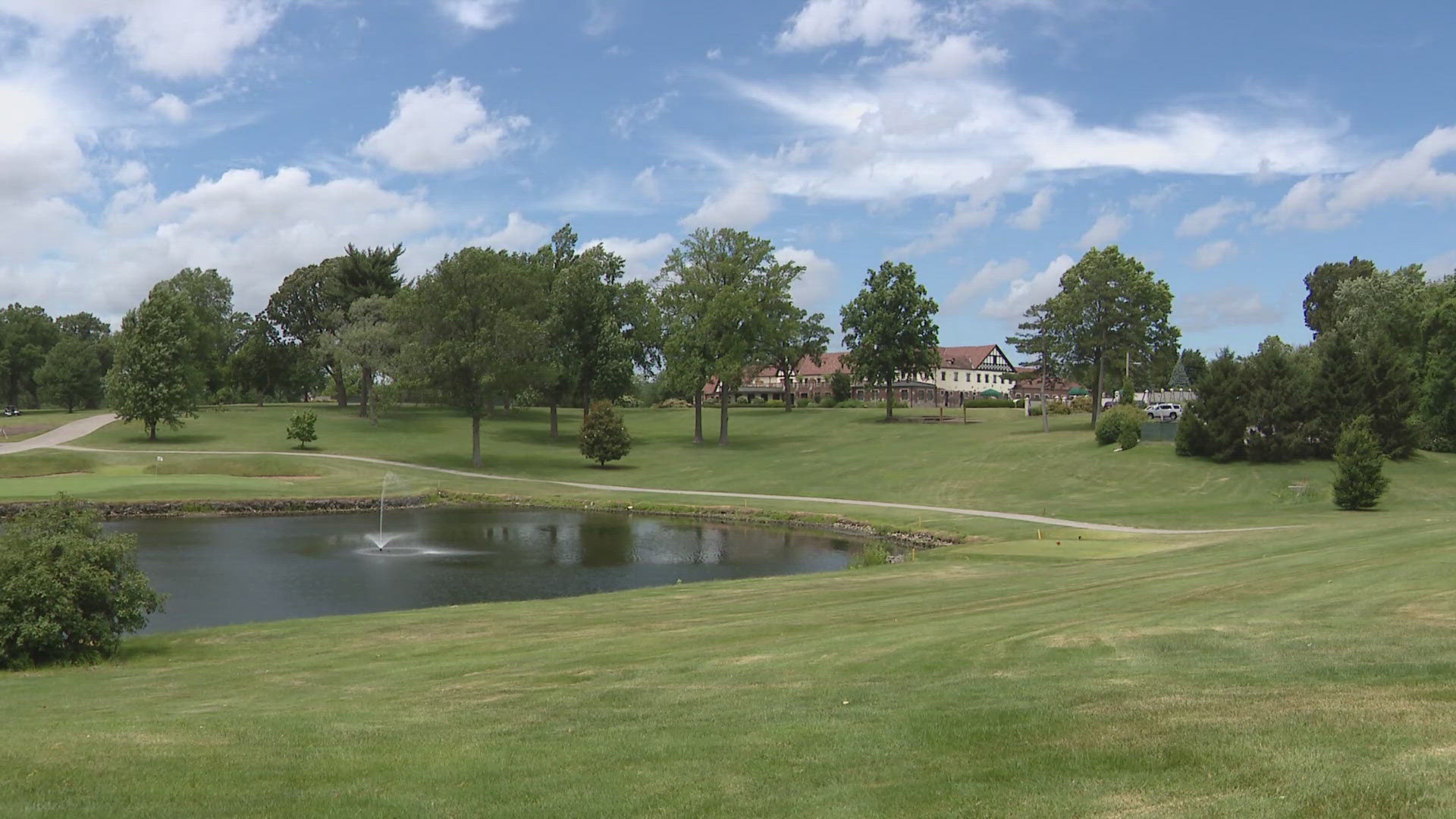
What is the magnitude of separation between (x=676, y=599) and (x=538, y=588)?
22.3ft

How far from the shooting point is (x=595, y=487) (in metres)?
57.2

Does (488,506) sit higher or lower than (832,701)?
lower

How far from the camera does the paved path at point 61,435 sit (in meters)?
64.3

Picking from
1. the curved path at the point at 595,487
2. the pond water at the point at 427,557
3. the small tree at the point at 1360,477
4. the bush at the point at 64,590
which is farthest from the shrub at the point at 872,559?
the bush at the point at 64,590

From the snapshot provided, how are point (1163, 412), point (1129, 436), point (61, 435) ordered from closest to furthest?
point (1129, 436) < point (61, 435) < point (1163, 412)

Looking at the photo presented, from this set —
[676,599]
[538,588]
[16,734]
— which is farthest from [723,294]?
[16,734]

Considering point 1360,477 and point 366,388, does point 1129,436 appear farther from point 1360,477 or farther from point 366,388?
point 366,388

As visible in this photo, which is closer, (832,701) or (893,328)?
(832,701)

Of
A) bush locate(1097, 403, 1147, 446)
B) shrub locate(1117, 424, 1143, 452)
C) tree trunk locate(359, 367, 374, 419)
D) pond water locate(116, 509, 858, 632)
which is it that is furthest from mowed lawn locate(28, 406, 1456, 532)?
pond water locate(116, 509, 858, 632)

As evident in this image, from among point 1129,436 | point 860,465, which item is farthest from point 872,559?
point 1129,436

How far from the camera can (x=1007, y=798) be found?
7.59m

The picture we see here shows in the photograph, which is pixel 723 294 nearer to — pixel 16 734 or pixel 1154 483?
pixel 1154 483

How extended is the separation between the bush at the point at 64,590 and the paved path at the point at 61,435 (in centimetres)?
4973

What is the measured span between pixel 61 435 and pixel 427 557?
51149 millimetres
